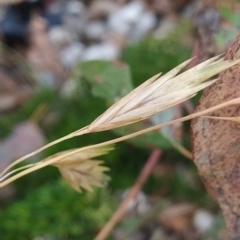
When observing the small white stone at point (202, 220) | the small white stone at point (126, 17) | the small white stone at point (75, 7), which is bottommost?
the small white stone at point (202, 220)

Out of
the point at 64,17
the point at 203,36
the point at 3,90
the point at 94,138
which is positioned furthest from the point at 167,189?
the point at 64,17

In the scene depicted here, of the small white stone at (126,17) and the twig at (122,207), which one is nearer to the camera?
the twig at (122,207)

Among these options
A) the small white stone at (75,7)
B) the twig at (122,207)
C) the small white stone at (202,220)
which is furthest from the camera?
the small white stone at (75,7)

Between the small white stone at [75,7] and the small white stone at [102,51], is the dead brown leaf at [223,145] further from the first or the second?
the small white stone at [75,7]

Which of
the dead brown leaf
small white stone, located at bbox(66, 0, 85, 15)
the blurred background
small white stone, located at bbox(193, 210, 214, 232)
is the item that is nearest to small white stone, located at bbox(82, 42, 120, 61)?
the blurred background

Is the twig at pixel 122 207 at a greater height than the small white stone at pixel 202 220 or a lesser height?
greater

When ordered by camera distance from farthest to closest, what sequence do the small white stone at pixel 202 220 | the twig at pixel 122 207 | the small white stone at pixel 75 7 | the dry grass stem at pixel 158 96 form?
1. the small white stone at pixel 75 7
2. the small white stone at pixel 202 220
3. the twig at pixel 122 207
4. the dry grass stem at pixel 158 96

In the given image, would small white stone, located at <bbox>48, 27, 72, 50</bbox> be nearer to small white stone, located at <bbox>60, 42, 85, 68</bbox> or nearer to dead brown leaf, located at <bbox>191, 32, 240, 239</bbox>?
small white stone, located at <bbox>60, 42, 85, 68</bbox>

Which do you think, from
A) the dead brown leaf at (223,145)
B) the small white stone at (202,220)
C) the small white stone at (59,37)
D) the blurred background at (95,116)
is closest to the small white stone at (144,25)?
the blurred background at (95,116)
